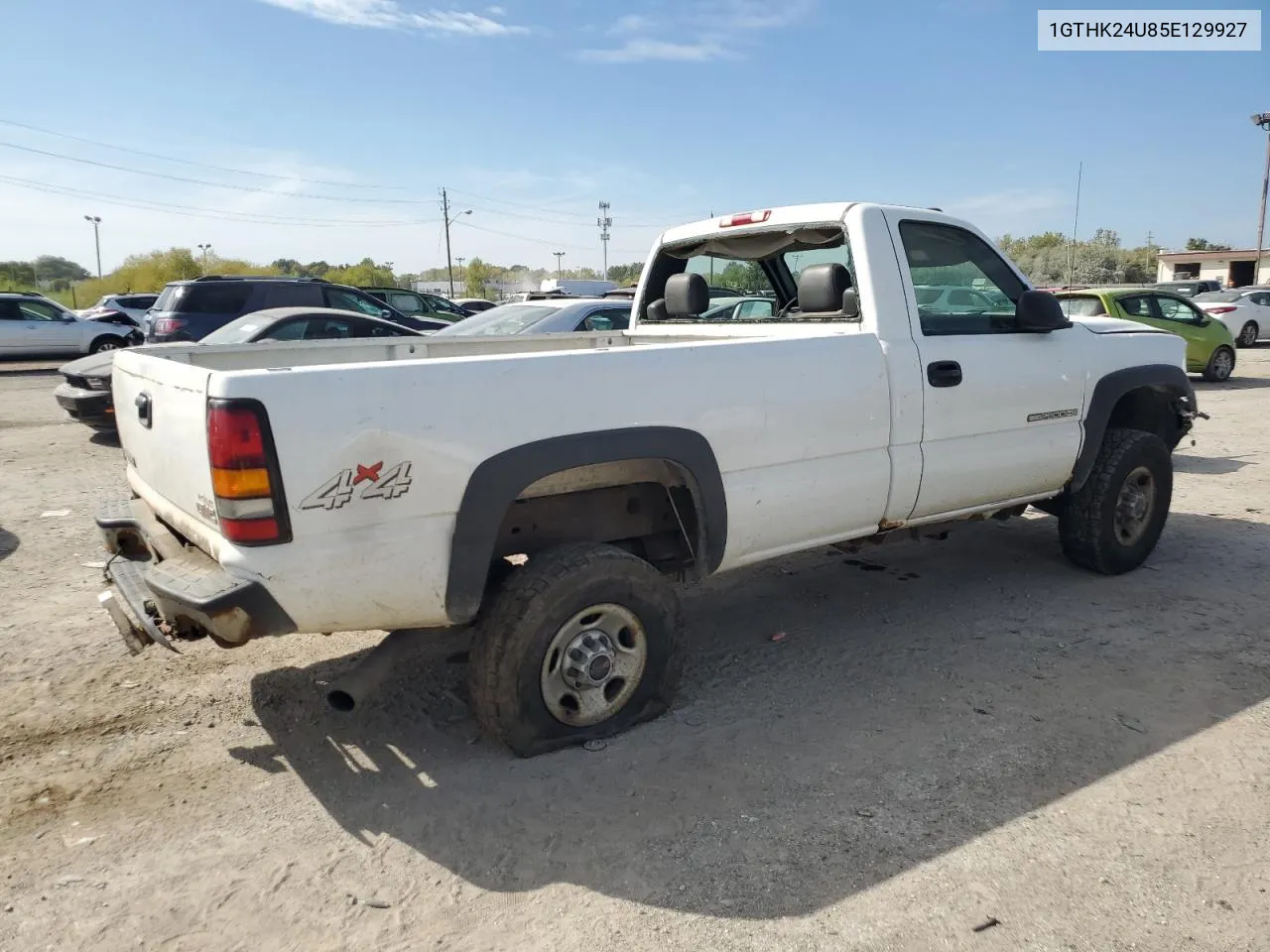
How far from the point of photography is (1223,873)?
8.60 feet

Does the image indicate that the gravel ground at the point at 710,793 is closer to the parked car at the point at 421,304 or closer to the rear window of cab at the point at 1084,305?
the rear window of cab at the point at 1084,305

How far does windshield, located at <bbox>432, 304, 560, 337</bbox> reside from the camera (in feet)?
32.2

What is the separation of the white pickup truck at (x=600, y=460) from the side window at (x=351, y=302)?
945 centimetres

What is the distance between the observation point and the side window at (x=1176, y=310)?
48.5 ft

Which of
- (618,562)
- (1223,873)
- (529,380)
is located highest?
(529,380)

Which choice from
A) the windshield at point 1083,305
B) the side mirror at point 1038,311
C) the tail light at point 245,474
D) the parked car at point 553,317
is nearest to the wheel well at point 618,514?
the tail light at point 245,474

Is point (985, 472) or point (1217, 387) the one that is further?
point (1217, 387)

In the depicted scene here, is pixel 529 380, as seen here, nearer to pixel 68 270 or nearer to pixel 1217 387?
pixel 1217 387

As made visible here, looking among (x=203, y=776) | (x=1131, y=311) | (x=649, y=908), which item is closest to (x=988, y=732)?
(x=649, y=908)

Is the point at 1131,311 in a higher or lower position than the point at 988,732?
higher

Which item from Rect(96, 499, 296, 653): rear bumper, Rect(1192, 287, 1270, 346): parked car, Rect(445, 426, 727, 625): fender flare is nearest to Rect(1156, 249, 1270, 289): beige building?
Rect(1192, 287, 1270, 346): parked car

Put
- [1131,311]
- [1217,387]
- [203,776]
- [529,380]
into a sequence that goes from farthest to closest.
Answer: [1217,387] < [1131,311] < [203,776] < [529,380]

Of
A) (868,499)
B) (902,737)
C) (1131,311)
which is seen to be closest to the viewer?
(902,737)

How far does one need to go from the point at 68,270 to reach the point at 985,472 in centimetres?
13174
